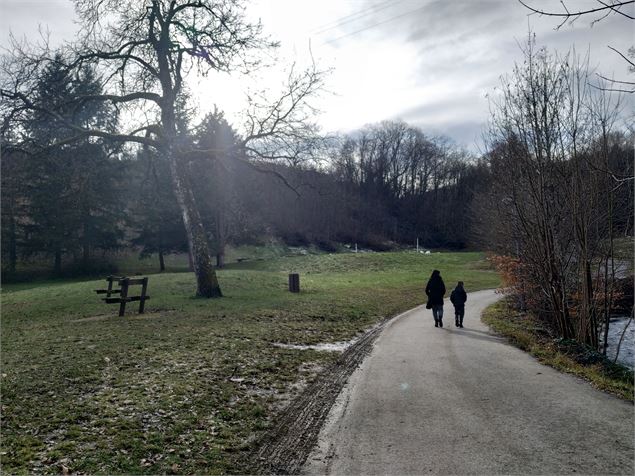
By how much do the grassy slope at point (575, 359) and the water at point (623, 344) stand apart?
205cm

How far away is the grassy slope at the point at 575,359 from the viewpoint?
8368 millimetres

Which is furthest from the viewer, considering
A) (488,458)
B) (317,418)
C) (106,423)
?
(317,418)

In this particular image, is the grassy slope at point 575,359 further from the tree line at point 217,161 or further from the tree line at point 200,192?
the tree line at point 200,192

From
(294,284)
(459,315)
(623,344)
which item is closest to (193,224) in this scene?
(294,284)

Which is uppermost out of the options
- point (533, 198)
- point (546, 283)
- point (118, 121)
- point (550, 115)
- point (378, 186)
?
point (378, 186)

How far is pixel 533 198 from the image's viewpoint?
12.8 m

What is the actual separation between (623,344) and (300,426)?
1475 cm

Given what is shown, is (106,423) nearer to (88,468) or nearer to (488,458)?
(88,468)

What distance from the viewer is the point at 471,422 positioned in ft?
20.7

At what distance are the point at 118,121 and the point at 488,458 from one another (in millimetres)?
19909

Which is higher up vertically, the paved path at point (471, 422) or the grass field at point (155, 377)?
the grass field at point (155, 377)

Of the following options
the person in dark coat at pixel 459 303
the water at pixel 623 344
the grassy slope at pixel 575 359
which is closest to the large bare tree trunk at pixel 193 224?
the person in dark coat at pixel 459 303

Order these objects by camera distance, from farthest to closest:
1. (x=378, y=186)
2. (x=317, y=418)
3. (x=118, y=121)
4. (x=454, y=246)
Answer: (x=378, y=186) < (x=454, y=246) < (x=118, y=121) < (x=317, y=418)

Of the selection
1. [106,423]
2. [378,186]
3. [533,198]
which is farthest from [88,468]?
[378,186]
